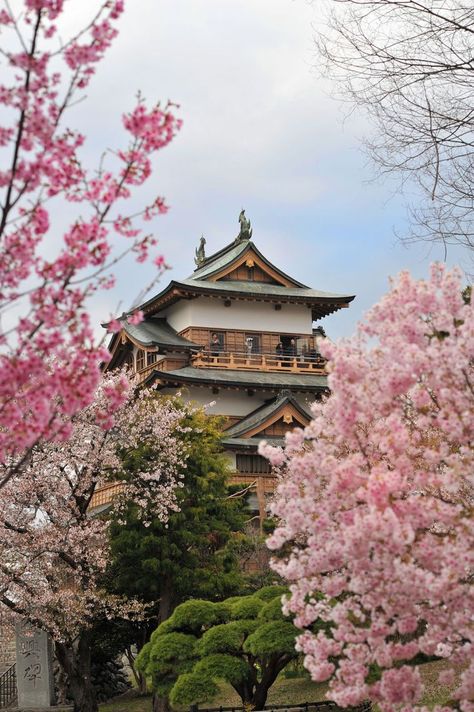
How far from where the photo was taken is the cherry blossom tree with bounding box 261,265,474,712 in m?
6.36

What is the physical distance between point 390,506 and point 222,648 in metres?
10.1

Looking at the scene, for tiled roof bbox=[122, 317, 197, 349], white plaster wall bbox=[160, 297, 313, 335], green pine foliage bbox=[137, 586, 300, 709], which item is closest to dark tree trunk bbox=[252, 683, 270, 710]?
green pine foliage bbox=[137, 586, 300, 709]

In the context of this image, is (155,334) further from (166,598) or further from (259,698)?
(259,698)

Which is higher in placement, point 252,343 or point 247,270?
point 247,270

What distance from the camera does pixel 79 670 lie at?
72.3 ft

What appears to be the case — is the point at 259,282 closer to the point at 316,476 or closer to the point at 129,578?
the point at 129,578

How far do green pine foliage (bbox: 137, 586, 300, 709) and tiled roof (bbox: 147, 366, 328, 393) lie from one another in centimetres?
1852

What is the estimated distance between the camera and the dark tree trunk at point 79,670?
21.5m

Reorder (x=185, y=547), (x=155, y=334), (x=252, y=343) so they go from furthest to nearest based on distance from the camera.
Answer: (x=252, y=343)
(x=155, y=334)
(x=185, y=547)

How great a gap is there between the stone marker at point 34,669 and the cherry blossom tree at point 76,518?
1.20 m

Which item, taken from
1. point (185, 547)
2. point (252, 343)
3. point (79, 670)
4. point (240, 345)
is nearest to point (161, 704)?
point (79, 670)

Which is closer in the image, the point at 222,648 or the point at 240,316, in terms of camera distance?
the point at 222,648

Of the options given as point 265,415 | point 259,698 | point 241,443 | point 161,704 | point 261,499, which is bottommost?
point 161,704

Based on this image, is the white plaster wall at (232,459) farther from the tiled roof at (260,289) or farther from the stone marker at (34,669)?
the stone marker at (34,669)
